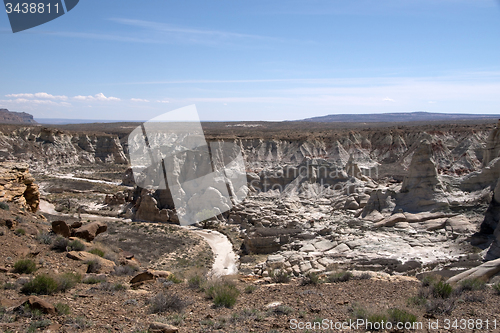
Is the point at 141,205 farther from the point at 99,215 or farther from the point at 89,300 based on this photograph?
Result: the point at 89,300

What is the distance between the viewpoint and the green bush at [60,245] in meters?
12.5

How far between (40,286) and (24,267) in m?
2.02

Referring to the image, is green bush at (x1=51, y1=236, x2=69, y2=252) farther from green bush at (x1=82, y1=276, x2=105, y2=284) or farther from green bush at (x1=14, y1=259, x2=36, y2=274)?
green bush at (x1=82, y1=276, x2=105, y2=284)

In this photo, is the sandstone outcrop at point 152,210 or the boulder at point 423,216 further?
the sandstone outcrop at point 152,210

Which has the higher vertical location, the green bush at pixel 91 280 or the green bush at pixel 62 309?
the green bush at pixel 62 309

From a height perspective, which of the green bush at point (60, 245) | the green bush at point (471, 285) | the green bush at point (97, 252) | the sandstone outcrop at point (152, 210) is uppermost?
the green bush at point (60, 245)

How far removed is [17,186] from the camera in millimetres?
16734

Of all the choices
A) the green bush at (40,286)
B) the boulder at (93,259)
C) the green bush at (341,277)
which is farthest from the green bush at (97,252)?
→ the green bush at (341,277)

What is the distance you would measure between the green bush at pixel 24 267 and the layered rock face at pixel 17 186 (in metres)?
6.90

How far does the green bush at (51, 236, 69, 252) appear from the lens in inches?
490

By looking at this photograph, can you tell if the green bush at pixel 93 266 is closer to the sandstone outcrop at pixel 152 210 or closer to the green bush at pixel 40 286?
the green bush at pixel 40 286

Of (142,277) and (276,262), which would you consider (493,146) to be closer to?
(276,262)

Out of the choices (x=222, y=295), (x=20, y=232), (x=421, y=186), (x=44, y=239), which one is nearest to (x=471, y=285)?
(x=222, y=295)

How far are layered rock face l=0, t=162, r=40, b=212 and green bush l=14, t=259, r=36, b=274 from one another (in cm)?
690
